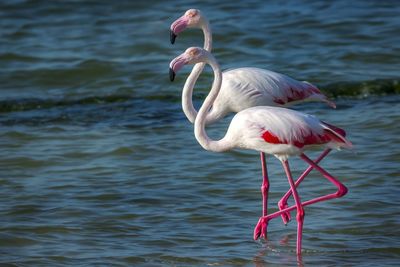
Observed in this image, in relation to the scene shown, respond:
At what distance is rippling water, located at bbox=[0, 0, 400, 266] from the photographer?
313 inches

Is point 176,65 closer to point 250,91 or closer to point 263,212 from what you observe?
point 250,91

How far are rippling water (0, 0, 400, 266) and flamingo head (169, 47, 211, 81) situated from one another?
1.36 metres

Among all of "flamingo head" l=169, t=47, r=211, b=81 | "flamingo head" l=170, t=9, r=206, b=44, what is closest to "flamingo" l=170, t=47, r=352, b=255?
"flamingo head" l=169, t=47, r=211, b=81

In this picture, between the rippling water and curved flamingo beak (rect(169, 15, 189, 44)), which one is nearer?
the rippling water

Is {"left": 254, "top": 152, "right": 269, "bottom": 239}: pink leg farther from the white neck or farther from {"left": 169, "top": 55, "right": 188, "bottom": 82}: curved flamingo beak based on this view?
{"left": 169, "top": 55, "right": 188, "bottom": 82}: curved flamingo beak

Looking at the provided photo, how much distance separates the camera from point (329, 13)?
16.3 metres

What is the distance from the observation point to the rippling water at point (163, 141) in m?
7.94

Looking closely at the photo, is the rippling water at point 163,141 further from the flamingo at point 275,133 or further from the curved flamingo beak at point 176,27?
the curved flamingo beak at point 176,27

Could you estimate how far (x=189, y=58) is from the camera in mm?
7973

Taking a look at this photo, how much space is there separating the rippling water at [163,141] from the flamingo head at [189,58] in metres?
1.36

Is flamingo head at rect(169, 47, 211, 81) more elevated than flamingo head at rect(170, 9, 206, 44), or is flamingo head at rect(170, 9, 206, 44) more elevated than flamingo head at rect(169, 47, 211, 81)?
flamingo head at rect(170, 9, 206, 44)

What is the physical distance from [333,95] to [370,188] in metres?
3.76

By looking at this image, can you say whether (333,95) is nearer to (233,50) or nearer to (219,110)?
(233,50)

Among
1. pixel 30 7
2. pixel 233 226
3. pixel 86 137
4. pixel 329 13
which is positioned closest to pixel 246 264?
pixel 233 226
